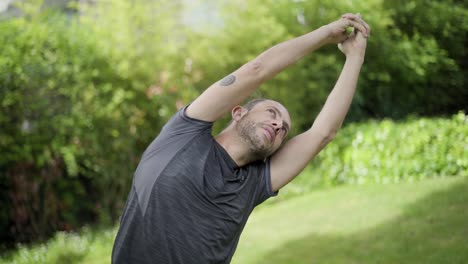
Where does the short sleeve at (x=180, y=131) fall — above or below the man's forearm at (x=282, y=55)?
below

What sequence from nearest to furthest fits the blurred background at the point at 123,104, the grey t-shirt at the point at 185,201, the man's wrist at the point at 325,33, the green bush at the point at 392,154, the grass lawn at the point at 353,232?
the grey t-shirt at the point at 185,201 < the man's wrist at the point at 325,33 < the grass lawn at the point at 353,232 < the blurred background at the point at 123,104 < the green bush at the point at 392,154

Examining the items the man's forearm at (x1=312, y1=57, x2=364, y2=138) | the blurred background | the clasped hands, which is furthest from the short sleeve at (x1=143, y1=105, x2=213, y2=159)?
the blurred background

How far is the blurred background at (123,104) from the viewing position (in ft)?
25.8

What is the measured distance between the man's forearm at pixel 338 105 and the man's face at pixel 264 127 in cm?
16

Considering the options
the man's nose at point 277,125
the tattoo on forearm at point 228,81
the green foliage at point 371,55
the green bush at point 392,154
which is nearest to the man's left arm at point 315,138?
the man's nose at point 277,125

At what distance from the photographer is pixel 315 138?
237cm

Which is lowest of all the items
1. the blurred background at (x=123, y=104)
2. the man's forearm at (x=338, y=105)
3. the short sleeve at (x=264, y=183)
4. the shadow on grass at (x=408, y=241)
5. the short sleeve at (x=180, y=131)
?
the shadow on grass at (x=408, y=241)

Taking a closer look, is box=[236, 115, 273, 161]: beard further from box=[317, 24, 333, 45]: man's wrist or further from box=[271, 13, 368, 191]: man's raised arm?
box=[317, 24, 333, 45]: man's wrist

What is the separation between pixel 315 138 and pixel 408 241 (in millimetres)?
3970

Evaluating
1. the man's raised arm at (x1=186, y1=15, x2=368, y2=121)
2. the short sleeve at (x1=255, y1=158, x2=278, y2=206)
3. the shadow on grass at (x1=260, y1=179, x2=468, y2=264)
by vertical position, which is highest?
the man's raised arm at (x1=186, y1=15, x2=368, y2=121)

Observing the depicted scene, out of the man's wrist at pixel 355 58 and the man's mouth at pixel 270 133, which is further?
the man's wrist at pixel 355 58

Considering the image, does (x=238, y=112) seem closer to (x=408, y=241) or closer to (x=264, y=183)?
(x=264, y=183)

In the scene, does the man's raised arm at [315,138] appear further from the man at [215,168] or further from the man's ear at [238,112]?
the man's ear at [238,112]

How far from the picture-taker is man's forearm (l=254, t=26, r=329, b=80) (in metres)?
2.19
